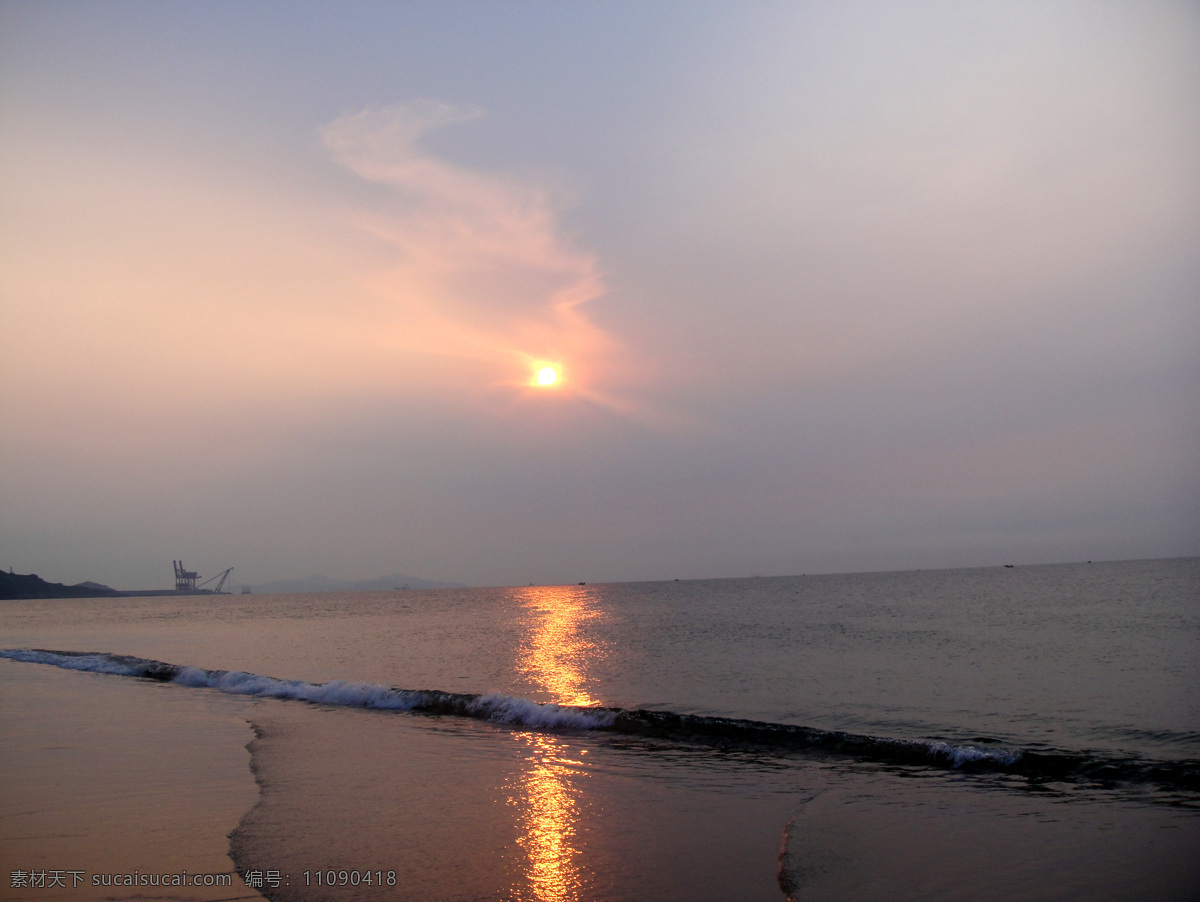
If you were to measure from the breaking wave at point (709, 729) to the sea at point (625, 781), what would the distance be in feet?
0.28

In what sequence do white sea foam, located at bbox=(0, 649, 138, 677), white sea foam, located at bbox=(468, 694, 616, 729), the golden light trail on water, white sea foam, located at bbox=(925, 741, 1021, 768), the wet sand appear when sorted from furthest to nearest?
1. white sea foam, located at bbox=(0, 649, 138, 677)
2. white sea foam, located at bbox=(468, 694, 616, 729)
3. white sea foam, located at bbox=(925, 741, 1021, 768)
4. the wet sand
5. the golden light trail on water

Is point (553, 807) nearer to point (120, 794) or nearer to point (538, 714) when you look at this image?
point (120, 794)

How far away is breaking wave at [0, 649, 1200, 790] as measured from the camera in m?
13.9

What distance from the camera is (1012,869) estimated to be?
345 inches

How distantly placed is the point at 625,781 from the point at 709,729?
6027 mm

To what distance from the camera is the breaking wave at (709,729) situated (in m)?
13.9

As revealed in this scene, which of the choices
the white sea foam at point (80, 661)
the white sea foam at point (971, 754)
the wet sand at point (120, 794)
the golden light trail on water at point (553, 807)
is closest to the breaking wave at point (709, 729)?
the white sea foam at point (971, 754)

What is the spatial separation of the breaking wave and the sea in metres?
0.09

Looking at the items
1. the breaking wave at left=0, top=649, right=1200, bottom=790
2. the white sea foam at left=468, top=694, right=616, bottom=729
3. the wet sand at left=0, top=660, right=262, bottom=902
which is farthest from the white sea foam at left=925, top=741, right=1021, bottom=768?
the wet sand at left=0, top=660, right=262, bottom=902

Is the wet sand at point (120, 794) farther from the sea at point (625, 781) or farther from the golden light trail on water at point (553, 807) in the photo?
the golden light trail on water at point (553, 807)

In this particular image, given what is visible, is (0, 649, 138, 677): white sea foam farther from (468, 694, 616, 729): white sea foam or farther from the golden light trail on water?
the golden light trail on water

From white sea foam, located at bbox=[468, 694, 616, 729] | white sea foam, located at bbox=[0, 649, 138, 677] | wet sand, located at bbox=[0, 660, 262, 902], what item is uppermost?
wet sand, located at bbox=[0, 660, 262, 902]

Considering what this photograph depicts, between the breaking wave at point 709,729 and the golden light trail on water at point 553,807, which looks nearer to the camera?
the golden light trail on water at point 553,807

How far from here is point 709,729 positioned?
18844 millimetres
